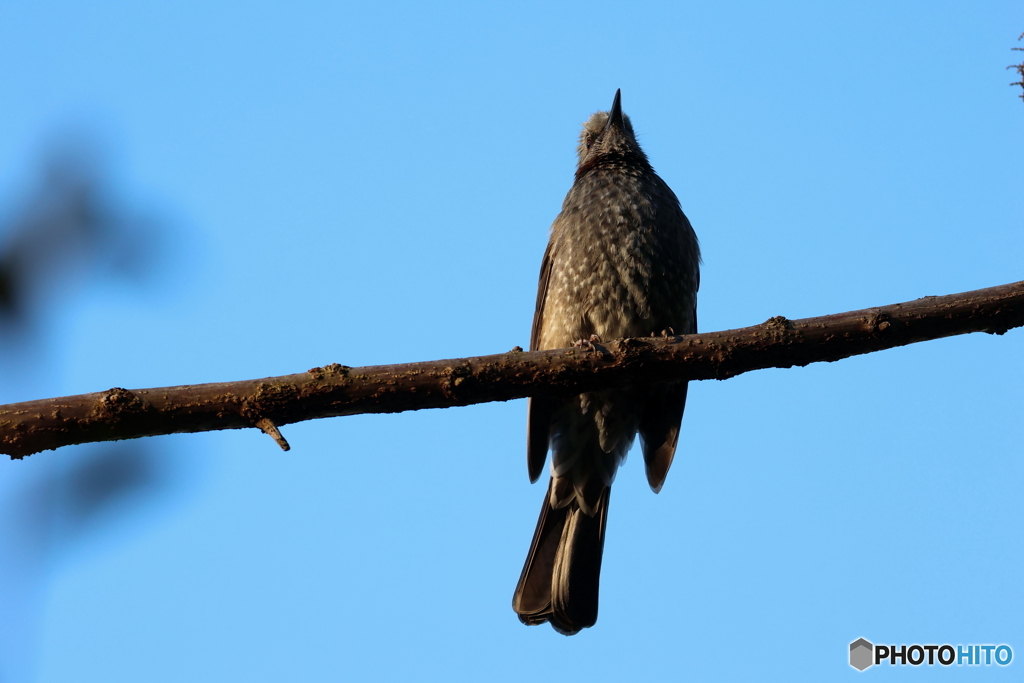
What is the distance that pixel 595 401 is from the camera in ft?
17.3

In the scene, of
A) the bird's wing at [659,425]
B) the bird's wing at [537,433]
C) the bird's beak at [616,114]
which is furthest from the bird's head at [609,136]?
the bird's wing at [537,433]

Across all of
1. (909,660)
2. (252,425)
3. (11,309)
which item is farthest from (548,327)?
(11,309)

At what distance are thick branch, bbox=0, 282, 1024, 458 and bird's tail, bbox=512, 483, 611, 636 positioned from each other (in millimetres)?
1883

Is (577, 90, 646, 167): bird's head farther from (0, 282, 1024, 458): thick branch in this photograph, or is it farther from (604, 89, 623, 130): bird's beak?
(0, 282, 1024, 458): thick branch

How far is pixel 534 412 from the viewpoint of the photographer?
527 centimetres

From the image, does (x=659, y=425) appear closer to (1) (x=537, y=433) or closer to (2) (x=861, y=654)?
(1) (x=537, y=433)

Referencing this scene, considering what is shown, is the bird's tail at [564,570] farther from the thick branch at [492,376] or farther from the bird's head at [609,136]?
the bird's head at [609,136]

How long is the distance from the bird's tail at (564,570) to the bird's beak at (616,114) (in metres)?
2.96

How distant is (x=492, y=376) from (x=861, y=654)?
11.1ft

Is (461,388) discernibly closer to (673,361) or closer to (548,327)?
(673,361)

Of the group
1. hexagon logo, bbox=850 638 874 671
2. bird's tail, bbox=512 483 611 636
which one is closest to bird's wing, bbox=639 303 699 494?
bird's tail, bbox=512 483 611 636

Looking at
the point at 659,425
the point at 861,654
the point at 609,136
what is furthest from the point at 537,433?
the point at 609,136

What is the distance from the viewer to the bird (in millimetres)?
5145

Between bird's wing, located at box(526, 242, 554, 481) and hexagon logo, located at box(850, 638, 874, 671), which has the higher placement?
bird's wing, located at box(526, 242, 554, 481)
